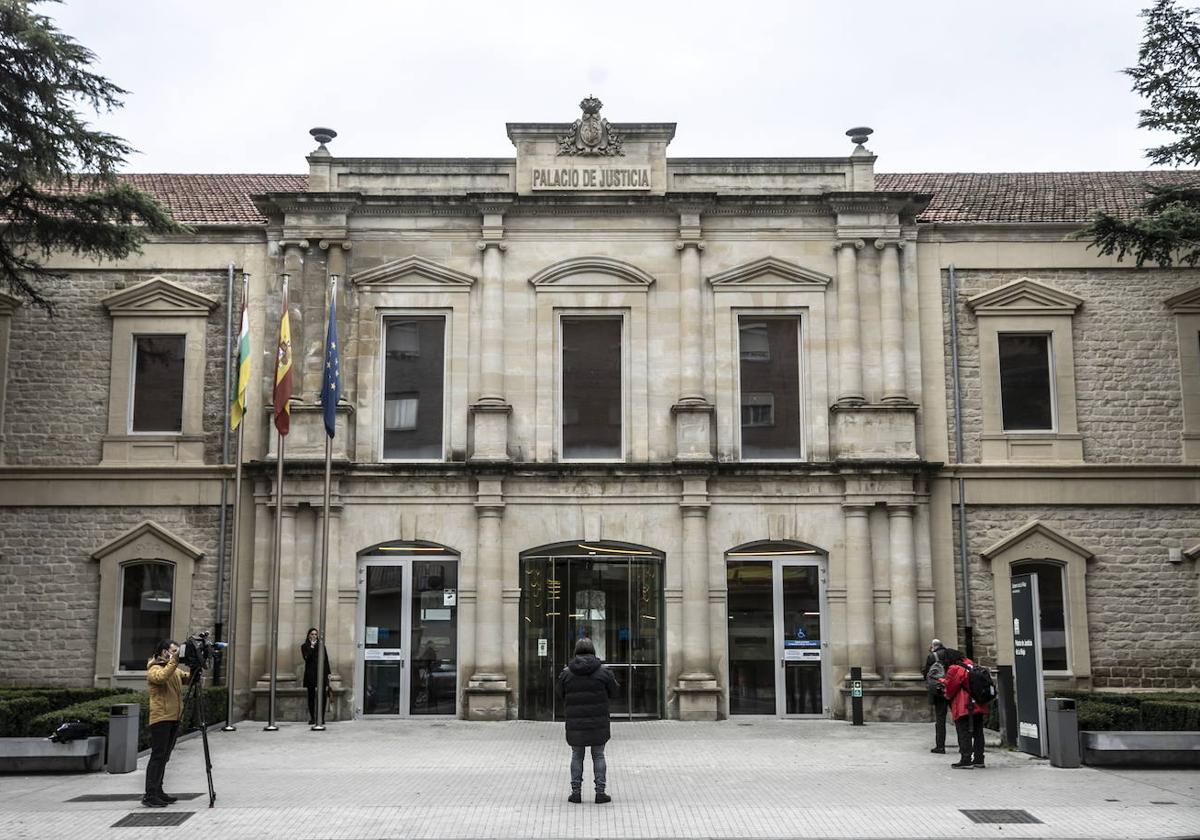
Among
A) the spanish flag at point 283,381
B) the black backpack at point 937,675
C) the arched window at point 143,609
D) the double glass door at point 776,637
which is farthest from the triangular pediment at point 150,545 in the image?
the black backpack at point 937,675

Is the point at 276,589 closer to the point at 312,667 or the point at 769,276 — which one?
the point at 312,667

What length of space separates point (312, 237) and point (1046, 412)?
1531cm

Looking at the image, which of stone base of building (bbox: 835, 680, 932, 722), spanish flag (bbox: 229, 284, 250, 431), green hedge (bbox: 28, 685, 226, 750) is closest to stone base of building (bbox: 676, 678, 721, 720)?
stone base of building (bbox: 835, 680, 932, 722)

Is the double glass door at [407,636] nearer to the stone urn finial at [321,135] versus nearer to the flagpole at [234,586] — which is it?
the flagpole at [234,586]

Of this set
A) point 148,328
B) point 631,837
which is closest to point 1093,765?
point 631,837

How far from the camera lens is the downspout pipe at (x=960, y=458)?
24.4 m

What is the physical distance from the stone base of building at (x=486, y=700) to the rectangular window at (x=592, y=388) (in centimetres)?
475

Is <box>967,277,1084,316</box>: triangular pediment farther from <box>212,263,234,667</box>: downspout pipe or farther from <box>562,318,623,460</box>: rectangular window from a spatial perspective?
<box>212,263,234,667</box>: downspout pipe

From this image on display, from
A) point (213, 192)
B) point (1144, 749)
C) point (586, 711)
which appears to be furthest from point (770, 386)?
point (213, 192)

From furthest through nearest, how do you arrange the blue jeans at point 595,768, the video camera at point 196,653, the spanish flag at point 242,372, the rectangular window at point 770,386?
the rectangular window at point 770,386
the spanish flag at point 242,372
the video camera at point 196,653
the blue jeans at point 595,768

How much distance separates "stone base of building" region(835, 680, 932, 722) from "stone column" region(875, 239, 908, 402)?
5.56 metres

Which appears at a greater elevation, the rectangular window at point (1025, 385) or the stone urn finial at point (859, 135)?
the stone urn finial at point (859, 135)

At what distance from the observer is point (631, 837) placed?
12.4 m

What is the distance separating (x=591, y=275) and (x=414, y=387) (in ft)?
13.9
